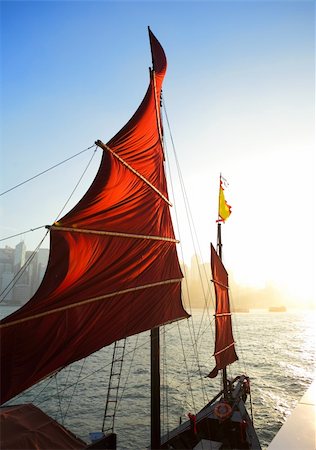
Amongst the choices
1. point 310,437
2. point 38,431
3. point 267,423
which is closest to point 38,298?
point 38,431

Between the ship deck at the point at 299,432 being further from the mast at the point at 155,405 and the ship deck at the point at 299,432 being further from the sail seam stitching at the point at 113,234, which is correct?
the sail seam stitching at the point at 113,234

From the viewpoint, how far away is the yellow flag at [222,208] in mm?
25116

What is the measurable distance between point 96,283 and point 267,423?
2872 centimetres

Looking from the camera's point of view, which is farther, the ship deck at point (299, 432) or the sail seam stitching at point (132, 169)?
the sail seam stitching at point (132, 169)

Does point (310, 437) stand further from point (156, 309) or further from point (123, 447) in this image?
point (123, 447)

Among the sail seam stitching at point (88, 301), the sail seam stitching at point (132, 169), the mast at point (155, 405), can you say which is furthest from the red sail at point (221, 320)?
the mast at point (155, 405)

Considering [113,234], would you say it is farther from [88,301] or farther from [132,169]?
[132,169]

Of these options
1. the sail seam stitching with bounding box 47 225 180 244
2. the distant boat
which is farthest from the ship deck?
the sail seam stitching with bounding box 47 225 180 244

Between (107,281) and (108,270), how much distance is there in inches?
13.5

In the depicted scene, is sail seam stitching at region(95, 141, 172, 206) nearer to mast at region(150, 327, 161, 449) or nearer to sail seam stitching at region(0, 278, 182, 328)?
sail seam stitching at region(0, 278, 182, 328)

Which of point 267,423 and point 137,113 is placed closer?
point 137,113

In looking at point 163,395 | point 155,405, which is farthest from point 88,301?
point 163,395

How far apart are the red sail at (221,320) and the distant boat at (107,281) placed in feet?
29.1

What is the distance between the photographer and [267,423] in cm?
2873
